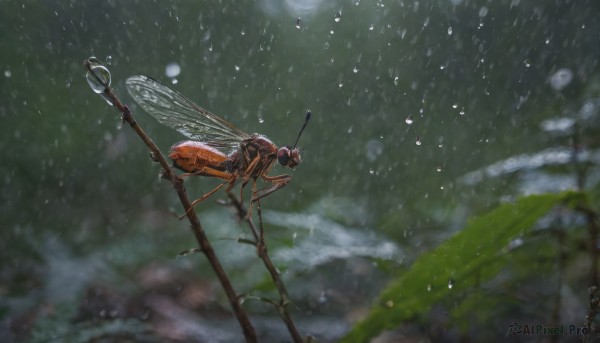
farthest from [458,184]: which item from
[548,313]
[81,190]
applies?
[81,190]

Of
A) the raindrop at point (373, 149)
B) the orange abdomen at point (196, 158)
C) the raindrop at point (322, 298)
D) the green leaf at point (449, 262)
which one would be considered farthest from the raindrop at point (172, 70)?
the green leaf at point (449, 262)

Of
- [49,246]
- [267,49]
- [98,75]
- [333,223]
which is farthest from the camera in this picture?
[267,49]

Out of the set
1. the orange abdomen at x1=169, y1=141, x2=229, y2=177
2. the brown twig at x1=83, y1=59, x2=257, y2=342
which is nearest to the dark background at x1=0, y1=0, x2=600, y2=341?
the orange abdomen at x1=169, y1=141, x2=229, y2=177

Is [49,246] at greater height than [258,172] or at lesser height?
greater

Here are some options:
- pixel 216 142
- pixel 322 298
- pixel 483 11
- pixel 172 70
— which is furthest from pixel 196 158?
pixel 483 11

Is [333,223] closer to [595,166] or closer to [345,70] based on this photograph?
[595,166]

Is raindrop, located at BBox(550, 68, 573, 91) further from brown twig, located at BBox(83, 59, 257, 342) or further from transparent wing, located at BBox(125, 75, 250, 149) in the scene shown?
brown twig, located at BBox(83, 59, 257, 342)
